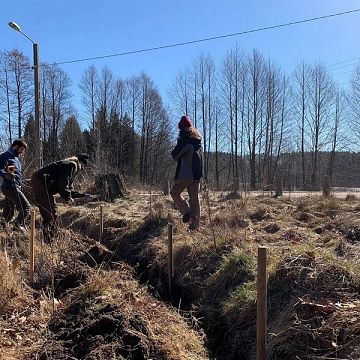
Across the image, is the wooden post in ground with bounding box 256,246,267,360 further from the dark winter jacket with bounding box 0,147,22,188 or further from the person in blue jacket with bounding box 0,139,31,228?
the dark winter jacket with bounding box 0,147,22,188

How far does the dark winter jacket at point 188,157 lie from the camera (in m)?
8.36

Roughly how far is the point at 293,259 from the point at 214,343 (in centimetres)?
116

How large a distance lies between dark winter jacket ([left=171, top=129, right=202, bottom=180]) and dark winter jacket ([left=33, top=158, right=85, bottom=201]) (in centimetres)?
181

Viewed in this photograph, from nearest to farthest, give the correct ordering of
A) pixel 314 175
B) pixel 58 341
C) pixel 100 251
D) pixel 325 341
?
1. pixel 325 341
2. pixel 58 341
3. pixel 100 251
4. pixel 314 175

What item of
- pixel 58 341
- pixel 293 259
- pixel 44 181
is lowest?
pixel 58 341

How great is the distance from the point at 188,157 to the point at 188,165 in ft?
0.49

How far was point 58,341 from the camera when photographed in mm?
3885

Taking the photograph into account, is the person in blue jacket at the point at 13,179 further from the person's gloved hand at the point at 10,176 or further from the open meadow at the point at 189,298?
the open meadow at the point at 189,298

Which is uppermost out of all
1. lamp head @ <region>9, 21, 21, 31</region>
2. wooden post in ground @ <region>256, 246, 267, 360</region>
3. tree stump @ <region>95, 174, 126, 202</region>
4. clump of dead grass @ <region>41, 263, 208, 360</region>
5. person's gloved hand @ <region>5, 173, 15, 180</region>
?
lamp head @ <region>9, 21, 21, 31</region>

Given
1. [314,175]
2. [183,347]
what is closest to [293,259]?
[183,347]

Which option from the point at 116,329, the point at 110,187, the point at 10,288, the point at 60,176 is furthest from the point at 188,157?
the point at 110,187

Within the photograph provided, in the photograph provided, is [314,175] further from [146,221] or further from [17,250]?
[17,250]

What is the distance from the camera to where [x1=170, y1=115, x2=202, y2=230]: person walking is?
8.35 meters

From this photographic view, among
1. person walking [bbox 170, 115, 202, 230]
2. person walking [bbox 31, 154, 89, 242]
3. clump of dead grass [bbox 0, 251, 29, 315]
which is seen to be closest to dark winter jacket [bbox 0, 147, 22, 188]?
person walking [bbox 31, 154, 89, 242]
